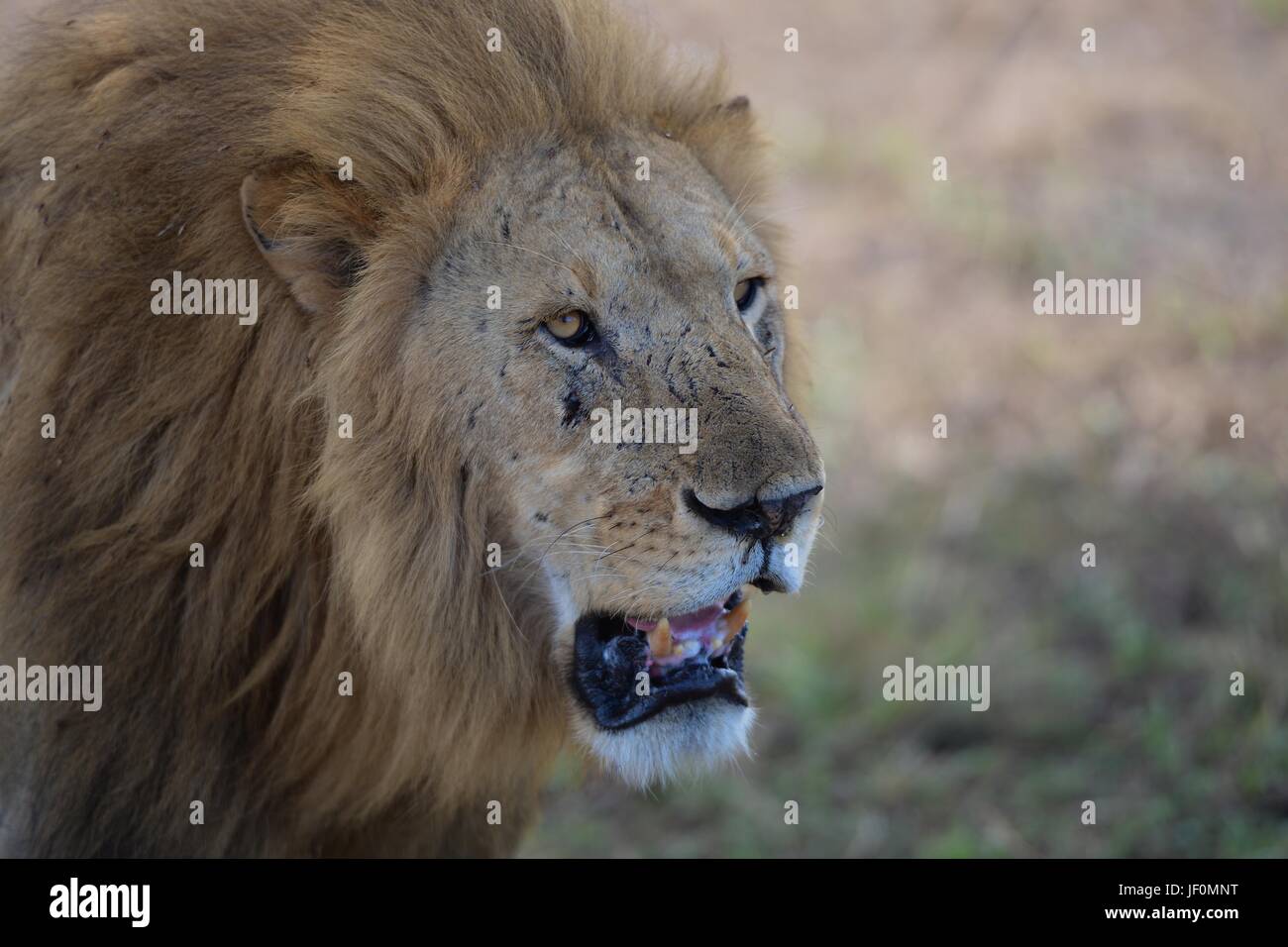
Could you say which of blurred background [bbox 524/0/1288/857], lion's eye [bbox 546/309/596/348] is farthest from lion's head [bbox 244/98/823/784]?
blurred background [bbox 524/0/1288/857]

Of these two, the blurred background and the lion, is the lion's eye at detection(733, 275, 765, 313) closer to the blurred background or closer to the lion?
the lion

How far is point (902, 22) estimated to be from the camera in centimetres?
855

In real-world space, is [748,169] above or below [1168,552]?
above

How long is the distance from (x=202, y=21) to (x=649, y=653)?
1538mm

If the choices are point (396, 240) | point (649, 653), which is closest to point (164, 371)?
point (396, 240)

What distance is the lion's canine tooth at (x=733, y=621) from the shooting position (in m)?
2.90

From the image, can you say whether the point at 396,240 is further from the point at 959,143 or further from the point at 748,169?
the point at 959,143

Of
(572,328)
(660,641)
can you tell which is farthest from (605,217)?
(660,641)

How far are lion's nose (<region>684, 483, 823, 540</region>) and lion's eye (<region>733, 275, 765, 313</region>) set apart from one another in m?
0.58

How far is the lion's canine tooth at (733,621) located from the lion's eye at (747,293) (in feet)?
2.07

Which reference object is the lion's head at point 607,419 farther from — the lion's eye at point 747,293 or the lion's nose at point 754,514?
the lion's eye at point 747,293

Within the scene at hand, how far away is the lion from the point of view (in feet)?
8.96

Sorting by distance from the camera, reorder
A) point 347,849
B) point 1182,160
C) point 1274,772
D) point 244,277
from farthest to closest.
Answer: point 1182,160 < point 1274,772 < point 347,849 < point 244,277

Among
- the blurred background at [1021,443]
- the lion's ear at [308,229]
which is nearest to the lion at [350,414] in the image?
the lion's ear at [308,229]
